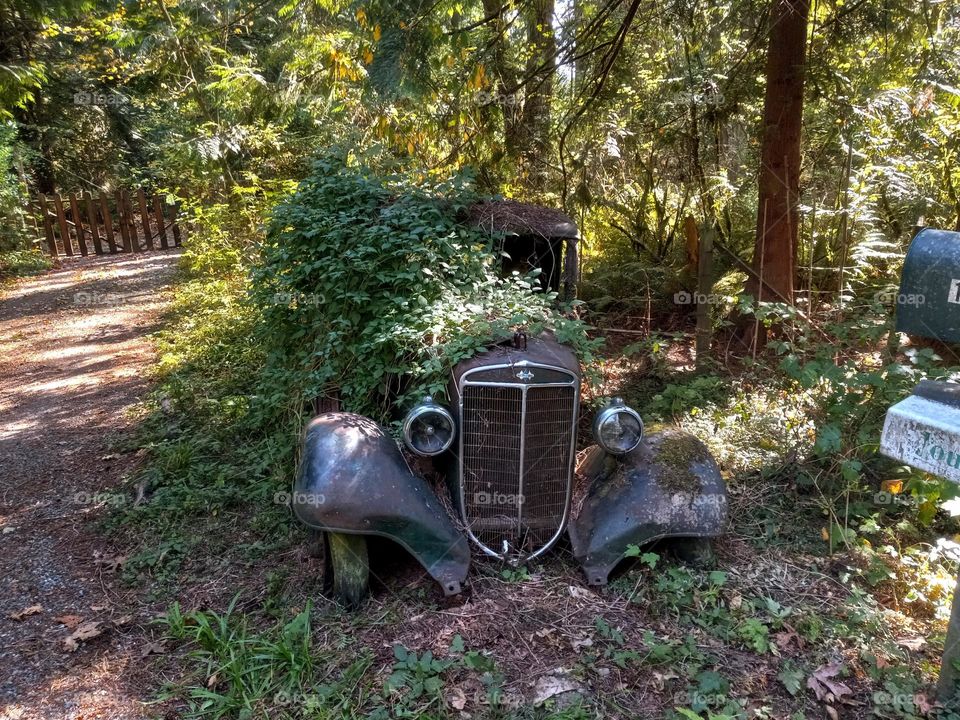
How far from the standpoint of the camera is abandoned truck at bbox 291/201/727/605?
3.62 meters

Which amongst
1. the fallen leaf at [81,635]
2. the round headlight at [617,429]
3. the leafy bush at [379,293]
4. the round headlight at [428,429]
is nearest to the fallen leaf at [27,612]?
the fallen leaf at [81,635]

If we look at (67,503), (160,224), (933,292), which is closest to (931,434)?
(933,292)

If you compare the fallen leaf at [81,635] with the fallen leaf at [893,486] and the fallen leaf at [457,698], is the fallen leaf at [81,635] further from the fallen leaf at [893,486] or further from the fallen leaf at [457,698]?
the fallen leaf at [893,486]

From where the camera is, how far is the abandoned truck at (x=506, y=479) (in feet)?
11.9

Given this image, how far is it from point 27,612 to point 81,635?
0.52 metres

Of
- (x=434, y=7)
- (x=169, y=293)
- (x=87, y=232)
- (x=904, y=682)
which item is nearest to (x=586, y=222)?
(x=434, y=7)

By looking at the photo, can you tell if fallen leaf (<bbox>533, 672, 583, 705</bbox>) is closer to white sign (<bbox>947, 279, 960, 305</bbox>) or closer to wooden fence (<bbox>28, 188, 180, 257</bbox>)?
white sign (<bbox>947, 279, 960, 305</bbox>)

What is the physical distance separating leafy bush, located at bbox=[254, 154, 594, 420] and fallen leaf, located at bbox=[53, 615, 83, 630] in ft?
6.31

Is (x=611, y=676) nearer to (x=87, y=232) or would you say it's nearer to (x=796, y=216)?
(x=796, y=216)

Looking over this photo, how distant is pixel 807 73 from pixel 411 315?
16.4ft

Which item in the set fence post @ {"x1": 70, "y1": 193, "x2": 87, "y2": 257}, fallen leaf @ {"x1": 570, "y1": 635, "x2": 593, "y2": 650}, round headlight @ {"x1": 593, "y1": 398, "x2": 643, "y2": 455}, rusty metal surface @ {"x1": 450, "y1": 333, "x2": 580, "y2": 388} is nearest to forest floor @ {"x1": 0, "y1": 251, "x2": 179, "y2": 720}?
fallen leaf @ {"x1": 570, "y1": 635, "x2": 593, "y2": 650}

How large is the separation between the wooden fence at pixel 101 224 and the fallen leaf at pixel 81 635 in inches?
571

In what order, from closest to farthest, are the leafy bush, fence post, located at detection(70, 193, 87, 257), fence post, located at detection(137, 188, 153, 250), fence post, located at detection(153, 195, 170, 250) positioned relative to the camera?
the leafy bush
fence post, located at detection(70, 193, 87, 257)
fence post, located at detection(137, 188, 153, 250)
fence post, located at detection(153, 195, 170, 250)

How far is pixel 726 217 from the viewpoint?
9508mm
